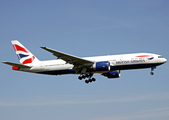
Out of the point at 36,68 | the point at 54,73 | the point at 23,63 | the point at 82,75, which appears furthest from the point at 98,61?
the point at 23,63

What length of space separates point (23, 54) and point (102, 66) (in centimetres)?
1524

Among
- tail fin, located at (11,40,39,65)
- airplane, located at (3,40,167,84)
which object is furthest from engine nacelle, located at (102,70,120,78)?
tail fin, located at (11,40,39,65)

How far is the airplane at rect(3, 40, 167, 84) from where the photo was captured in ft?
136

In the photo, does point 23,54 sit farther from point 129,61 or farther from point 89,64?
point 129,61

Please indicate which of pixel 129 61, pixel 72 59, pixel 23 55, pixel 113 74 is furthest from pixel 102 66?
pixel 23 55

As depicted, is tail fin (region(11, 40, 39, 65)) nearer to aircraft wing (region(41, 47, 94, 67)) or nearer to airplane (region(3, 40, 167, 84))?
A: airplane (region(3, 40, 167, 84))

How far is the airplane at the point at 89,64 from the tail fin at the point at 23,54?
0.78 meters

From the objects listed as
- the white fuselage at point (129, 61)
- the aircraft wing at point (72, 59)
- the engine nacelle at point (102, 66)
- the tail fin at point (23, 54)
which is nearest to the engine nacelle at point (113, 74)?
the white fuselage at point (129, 61)

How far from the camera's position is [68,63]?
146 ft

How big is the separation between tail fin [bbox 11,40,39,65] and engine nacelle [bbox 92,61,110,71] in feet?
35.9

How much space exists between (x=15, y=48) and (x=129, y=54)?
20.3 metres

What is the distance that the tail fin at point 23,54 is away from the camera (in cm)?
4797

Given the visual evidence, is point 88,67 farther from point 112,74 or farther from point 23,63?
point 23,63

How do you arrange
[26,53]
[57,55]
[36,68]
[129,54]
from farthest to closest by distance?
[26,53]
[36,68]
[129,54]
[57,55]
